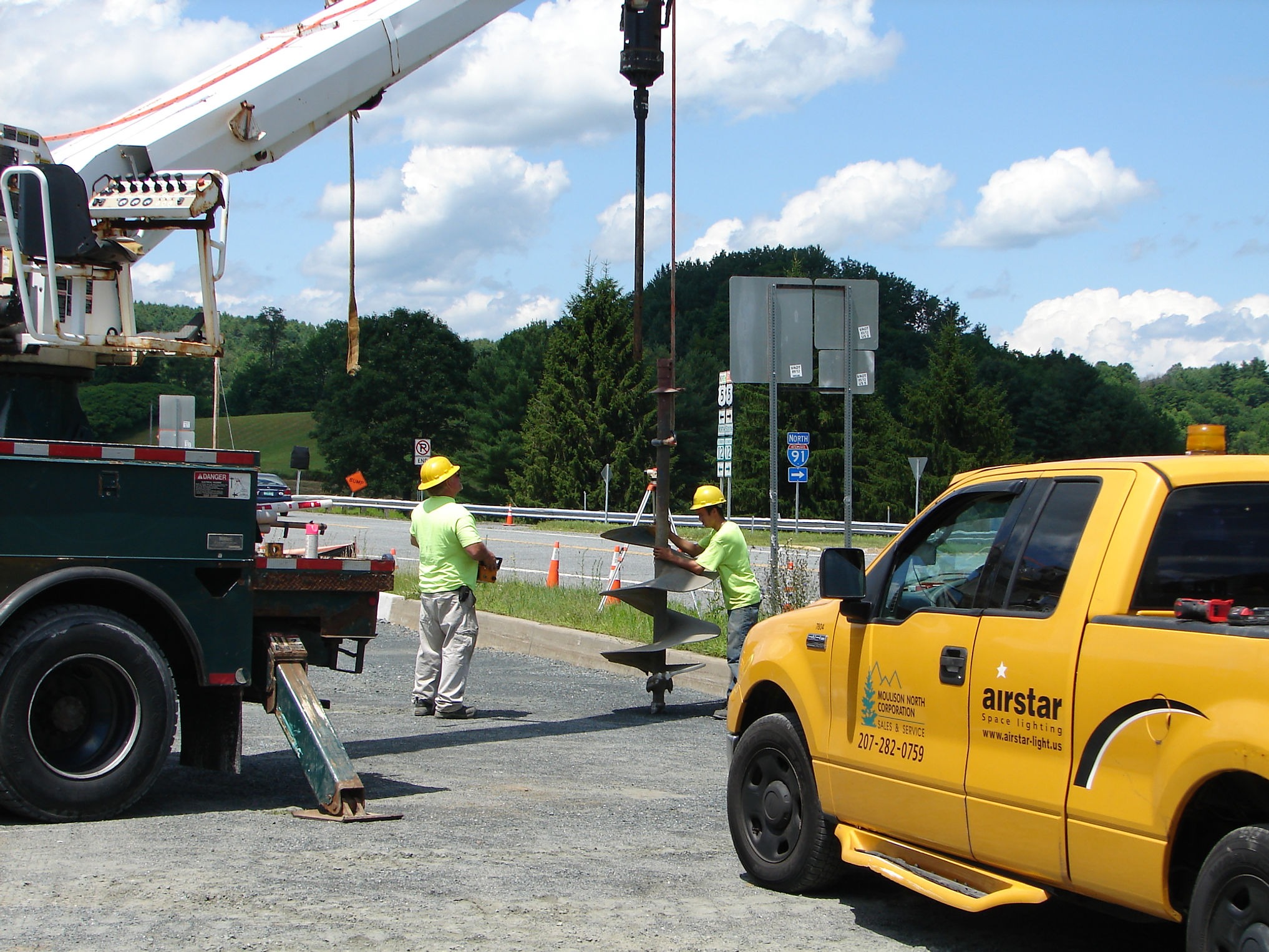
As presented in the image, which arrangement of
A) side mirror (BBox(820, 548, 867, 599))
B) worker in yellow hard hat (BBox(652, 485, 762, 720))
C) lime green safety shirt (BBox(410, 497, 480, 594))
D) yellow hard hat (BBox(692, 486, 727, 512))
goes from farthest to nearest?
yellow hard hat (BBox(692, 486, 727, 512))
worker in yellow hard hat (BBox(652, 485, 762, 720))
lime green safety shirt (BBox(410, 497, 480, 594))
side mirror (BBox(820, 548, 867, 599))

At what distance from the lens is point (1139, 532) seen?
4578 millimetres

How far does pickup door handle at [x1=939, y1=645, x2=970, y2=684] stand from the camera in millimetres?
5113

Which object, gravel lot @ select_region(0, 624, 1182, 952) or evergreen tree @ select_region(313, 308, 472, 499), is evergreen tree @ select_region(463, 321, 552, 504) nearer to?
evergreen tree @ select_region(313, 308, 472, 499)

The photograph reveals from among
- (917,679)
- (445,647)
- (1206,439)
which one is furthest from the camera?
(445,647)

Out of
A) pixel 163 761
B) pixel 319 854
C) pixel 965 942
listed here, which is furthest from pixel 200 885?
pixel 965 942

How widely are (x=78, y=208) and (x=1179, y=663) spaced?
593 cm

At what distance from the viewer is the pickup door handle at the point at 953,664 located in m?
5.11

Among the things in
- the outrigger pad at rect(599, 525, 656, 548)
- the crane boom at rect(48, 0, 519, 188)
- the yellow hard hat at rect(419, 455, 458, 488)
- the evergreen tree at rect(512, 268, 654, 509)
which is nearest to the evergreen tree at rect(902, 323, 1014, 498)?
the evergreen tree at rect(512, 268, 654, 509)

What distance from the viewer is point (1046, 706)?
4656mm

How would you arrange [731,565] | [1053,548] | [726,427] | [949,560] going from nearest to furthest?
[1053,548], [949,560], [731,565], [726,427]

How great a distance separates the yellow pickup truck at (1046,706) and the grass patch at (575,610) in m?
7.56

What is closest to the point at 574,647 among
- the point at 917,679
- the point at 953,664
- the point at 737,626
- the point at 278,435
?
the point at 737,626

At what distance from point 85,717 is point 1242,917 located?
5.68 meters

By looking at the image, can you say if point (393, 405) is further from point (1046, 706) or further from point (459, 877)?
point (1046, 706)
